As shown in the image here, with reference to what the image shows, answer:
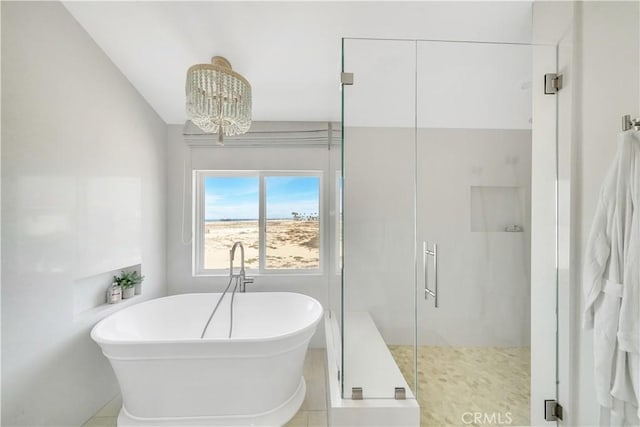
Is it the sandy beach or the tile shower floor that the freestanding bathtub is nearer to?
the tile shower floor

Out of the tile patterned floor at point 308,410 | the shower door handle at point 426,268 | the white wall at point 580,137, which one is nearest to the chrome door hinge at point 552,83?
the white wall at point 580,137

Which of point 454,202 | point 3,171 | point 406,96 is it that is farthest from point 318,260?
point 3,171

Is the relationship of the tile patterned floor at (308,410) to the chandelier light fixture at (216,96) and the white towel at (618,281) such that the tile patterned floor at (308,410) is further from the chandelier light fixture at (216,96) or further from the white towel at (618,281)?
the chandelier light fixture at (216,96)

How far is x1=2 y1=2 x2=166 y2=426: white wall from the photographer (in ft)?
4.23

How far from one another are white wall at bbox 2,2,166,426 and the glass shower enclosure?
1702mm

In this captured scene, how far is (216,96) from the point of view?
5.27ft

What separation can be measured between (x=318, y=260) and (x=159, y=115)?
2195 mm

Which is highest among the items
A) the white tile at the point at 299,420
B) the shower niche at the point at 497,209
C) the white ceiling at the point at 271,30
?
the white ceiling at the point at 271,30

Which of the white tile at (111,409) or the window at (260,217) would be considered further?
the window at (260,217)

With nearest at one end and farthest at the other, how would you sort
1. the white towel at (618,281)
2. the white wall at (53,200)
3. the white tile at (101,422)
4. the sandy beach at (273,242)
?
the white towel at (618,281), the white wall at (53,200), the white tile at (101,422), the sandy beach at (273,242)

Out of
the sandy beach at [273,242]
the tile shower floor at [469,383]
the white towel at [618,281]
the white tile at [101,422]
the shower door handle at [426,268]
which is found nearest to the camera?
the white towel at [618,281]

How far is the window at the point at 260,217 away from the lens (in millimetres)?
2764

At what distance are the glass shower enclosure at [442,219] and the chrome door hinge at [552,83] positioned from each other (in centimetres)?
10

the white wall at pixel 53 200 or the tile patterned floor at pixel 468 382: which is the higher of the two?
the white wall at pixel 53 200
